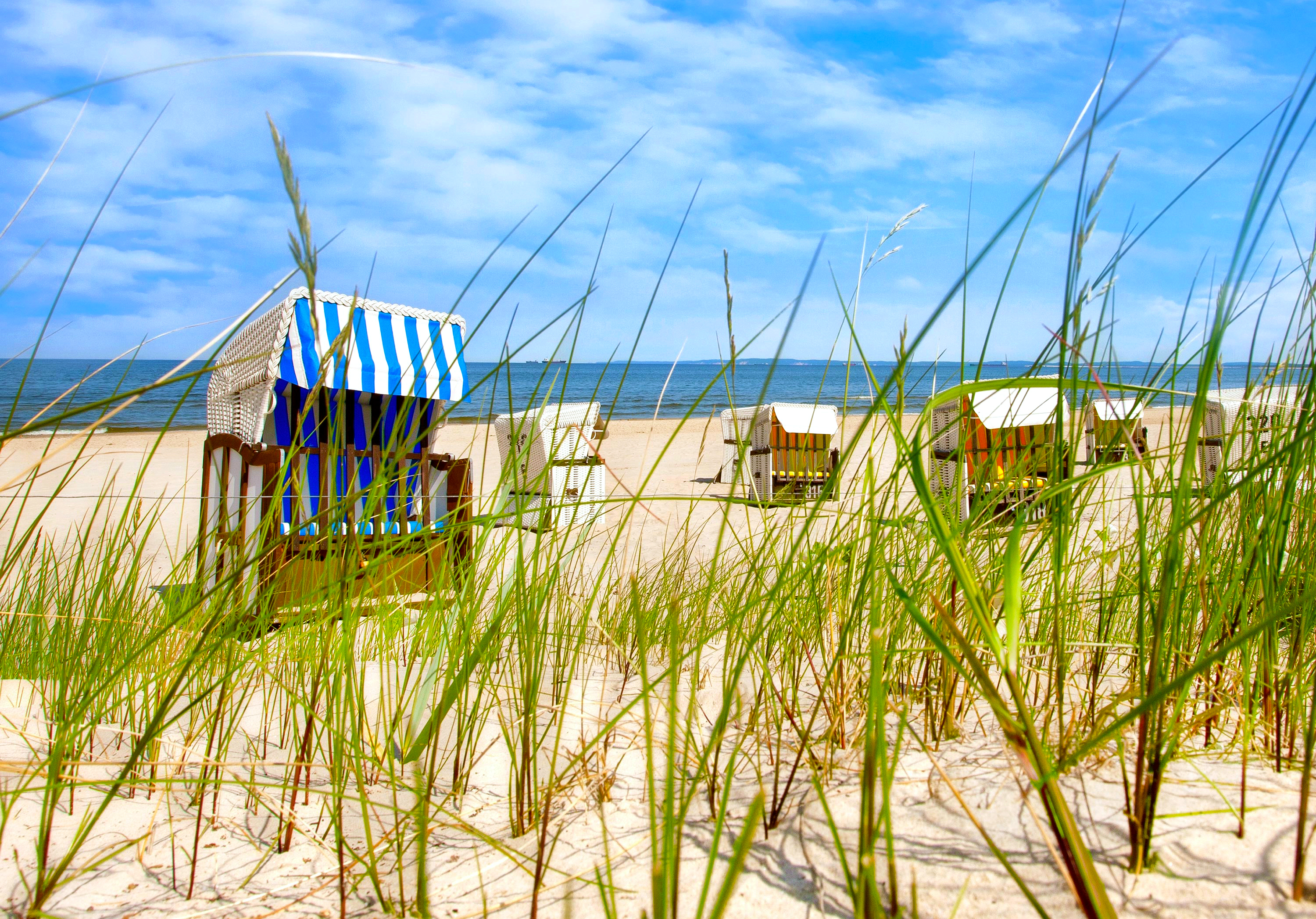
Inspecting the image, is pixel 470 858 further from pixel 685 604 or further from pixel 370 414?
pixel 370 414

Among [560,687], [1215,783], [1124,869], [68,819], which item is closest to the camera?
[1124,869]

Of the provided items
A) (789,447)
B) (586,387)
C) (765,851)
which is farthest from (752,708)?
(586,387)

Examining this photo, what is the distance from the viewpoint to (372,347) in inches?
167

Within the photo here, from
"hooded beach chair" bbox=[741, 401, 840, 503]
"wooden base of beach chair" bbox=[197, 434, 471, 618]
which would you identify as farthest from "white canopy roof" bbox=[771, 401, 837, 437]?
"wooden base of beach chair" bbox=[197, 434, 471, 618]

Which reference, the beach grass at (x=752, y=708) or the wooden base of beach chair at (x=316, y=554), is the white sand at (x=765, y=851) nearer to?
the beach grass at (x=752, y=708)

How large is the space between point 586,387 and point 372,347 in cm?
2742

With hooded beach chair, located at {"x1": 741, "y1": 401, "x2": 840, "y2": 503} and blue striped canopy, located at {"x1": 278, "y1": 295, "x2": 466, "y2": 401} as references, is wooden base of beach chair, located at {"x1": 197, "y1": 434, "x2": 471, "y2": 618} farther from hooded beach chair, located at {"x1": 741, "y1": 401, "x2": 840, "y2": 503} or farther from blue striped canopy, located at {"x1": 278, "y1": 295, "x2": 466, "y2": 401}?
hooded beach chair, located at {"x1": 741, "y1": 401, "x2": 840, "y2": 503}

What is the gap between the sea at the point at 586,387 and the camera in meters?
1.08

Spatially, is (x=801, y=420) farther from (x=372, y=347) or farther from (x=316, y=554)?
(x=316, y=554)

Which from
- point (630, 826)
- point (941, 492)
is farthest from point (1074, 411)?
point (630, 826)

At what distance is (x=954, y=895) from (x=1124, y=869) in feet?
0.51

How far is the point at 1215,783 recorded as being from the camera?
3.00 ft

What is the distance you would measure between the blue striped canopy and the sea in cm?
35

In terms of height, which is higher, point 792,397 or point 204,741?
point 792,397
